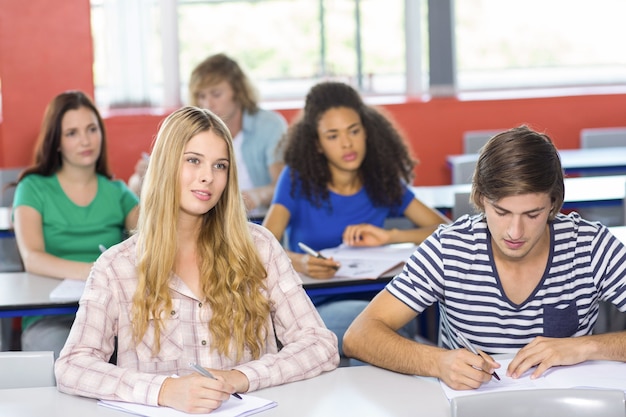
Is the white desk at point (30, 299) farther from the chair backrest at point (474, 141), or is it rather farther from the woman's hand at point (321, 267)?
the chair backrest at point (474, 141)

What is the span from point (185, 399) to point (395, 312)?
0.65m

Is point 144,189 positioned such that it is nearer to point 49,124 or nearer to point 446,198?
point 49,124

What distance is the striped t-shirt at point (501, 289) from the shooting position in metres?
2.46

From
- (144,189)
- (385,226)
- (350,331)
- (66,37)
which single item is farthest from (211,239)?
(66,37)

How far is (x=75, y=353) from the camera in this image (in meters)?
2.23

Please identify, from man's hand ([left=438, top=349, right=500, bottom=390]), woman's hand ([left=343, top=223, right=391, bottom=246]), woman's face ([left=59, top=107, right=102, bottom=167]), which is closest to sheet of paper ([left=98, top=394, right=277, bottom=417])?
man's hand ([left=438, top=349, right=500, bottom=390])

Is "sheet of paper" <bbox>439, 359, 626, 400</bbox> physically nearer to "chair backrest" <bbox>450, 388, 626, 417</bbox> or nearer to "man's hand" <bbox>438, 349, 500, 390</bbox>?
"man's hand" <bbox>438, 349, 500, 390</bbox>

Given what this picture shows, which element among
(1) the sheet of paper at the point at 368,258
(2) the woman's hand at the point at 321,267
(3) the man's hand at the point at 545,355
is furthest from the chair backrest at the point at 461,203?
(3) the man's hand at the point at 545,355

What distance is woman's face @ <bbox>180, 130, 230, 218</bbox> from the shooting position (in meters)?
2.39

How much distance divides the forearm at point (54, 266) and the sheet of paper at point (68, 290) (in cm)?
3

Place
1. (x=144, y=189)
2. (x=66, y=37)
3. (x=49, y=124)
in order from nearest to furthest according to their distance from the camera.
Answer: (x=144, y=189) → (x=49, y=124) → (x=66, y=37)

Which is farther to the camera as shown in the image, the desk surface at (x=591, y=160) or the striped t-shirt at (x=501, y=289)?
the desk surface at (x=591, y=160)

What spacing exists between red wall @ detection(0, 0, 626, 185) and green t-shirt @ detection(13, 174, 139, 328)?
2.09 metres

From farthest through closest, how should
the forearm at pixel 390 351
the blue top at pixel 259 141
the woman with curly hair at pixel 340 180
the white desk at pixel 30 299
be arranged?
the blue top at pixel 259 141 < the woman with curly hair at pixel 340 180 < the white desk at pixel 30 299 < the forearm at pixel 390 351
